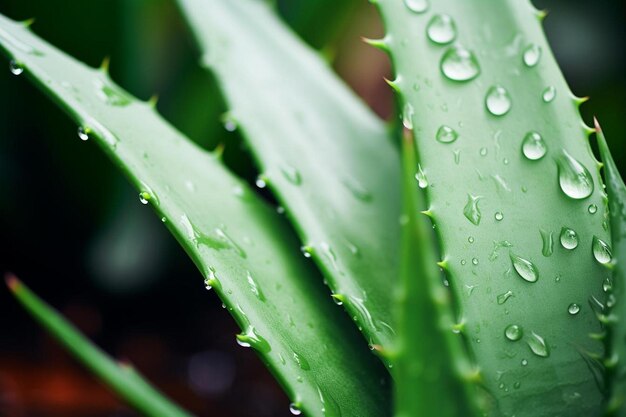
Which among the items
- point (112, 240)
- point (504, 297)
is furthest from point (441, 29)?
point (112, 240)

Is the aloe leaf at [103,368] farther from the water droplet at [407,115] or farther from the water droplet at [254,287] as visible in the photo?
the water droplet at [407,115]

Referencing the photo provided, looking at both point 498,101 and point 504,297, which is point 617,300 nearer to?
point 504,297

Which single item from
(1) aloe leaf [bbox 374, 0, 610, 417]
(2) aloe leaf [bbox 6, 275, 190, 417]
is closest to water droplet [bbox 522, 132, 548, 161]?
(1) aloe leaf [bbox 374, 0, 610, 417]

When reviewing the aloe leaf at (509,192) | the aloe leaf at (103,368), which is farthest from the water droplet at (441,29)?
the aloe leaf at (103,368)

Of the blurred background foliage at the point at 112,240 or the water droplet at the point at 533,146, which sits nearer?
the water droplet at the point at 533,146

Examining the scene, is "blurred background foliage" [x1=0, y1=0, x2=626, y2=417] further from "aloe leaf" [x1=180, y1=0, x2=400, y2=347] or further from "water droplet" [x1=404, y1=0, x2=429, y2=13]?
"water droplet" [x1=404, y1=0, x2=429, y2=13]
